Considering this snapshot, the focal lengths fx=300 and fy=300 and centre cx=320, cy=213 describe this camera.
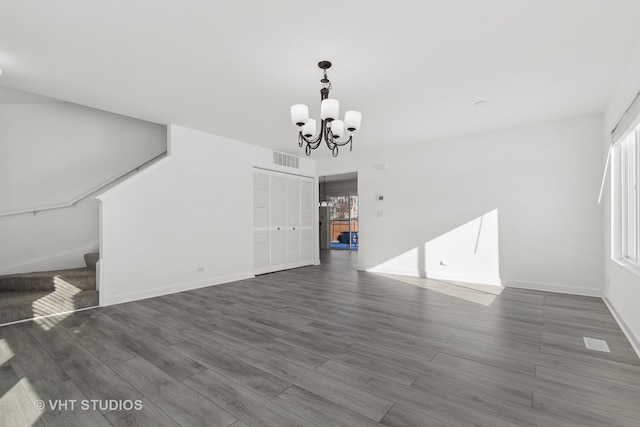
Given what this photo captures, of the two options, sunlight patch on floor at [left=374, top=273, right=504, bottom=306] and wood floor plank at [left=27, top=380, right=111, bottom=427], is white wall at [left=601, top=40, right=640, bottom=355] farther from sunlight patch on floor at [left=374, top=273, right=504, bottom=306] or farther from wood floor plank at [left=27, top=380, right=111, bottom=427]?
wood floor plank at [left=27, top=380, right=111, bottom=427]

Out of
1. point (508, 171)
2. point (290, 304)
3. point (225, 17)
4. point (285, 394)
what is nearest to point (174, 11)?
point (225, 17)

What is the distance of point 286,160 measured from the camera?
6.61 m

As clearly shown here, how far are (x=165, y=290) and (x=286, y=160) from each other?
3521 millimetres

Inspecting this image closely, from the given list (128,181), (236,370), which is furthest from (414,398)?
(128,181)

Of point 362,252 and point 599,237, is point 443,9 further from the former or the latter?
point 362,252

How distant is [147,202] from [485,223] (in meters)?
5.35

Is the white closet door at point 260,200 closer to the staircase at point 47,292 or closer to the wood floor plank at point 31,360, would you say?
the staircase at point 47,292

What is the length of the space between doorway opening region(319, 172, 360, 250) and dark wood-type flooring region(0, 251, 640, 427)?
24.1 feet

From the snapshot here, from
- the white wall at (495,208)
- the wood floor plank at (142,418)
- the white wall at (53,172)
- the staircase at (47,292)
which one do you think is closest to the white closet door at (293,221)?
the white wall at (495,208)

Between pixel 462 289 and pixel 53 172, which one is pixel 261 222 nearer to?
pixel 53 172

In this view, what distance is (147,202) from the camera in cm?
432

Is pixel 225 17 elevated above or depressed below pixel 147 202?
above

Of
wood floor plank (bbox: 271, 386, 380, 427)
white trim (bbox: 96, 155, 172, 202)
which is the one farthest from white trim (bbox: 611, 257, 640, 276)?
white trim (bbox: 96, 155, 172, 202)

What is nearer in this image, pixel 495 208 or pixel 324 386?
pixel 324 386
